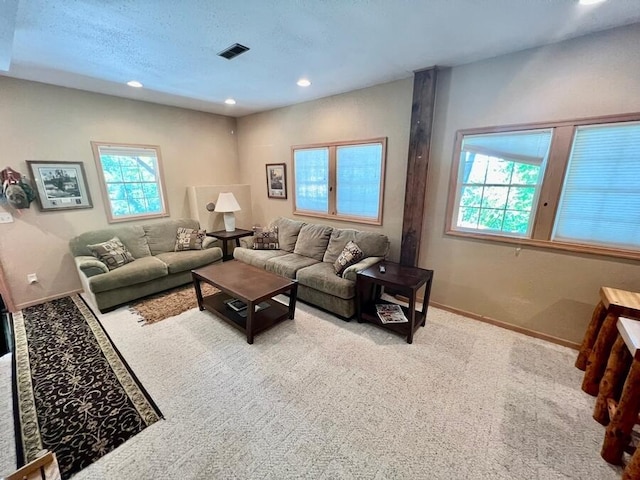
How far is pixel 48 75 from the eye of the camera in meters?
2.77

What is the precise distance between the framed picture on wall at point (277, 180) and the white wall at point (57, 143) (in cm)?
154

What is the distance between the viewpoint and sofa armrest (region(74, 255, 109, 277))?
2.94 metres

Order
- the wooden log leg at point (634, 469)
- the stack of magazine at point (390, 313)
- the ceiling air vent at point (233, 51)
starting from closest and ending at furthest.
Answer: the wooden log leg at point (634, 469)
the ceiling air vent at point (233, 51)
the stack of magazine at point (390, 313)

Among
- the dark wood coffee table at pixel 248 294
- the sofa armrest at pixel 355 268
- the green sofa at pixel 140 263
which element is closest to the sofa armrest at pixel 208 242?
the green sofa at pixel 140 263

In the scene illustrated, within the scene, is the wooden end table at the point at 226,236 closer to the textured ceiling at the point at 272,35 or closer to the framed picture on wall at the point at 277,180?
the framed picture on wall at the point at 277,180

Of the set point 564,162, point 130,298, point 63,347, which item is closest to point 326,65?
point 564,162

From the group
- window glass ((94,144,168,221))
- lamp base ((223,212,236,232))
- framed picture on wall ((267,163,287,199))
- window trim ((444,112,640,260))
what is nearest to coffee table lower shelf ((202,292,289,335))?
lamp base ((223,212,236,232))

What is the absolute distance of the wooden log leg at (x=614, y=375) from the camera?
1.66 m

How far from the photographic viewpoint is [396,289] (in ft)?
8.12

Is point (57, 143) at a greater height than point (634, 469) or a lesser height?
greater

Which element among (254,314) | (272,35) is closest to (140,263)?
(254,314)

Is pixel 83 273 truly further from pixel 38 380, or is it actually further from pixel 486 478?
pixel 486 478

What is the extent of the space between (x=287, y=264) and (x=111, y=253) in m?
2.23

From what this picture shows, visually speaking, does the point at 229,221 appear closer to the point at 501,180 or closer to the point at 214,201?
the point at 214,201
